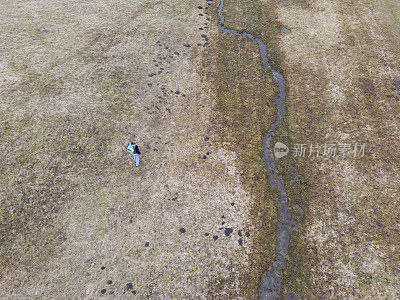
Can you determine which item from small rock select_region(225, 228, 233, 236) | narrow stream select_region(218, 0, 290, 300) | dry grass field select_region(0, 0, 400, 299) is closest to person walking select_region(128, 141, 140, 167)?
dry grass field select_region(0, 0, 400, 299)

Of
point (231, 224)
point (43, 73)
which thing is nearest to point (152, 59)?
point (43, 73)

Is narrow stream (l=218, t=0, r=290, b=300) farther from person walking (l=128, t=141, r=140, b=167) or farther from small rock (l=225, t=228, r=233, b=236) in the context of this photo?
person walking (l=128, t=141, r=140, b=167)

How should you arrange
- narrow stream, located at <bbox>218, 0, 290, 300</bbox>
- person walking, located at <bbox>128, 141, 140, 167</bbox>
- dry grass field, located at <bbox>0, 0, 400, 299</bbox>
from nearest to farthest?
narrow stream, located at <bbox>218, 0, 290, 300</bbox>
dry grass field, located at <bbox>0, 0, 400, 299</bbox>
person walking, located at <bbox>128, 141, 140, 167</bbox>

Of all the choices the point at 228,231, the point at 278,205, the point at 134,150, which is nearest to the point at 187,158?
the point at 134,150

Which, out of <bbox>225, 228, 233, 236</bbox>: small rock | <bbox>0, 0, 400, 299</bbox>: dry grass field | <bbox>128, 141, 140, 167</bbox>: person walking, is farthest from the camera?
<bbox>128, 141, 140, 167</bbox>: person walking

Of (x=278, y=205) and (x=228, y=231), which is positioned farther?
(x=278, y=205)

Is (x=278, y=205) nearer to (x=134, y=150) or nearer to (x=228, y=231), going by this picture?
(x=228, y=231)

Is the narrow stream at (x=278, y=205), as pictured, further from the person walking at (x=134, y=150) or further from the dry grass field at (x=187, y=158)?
the person walking at (x=134, y=150)
